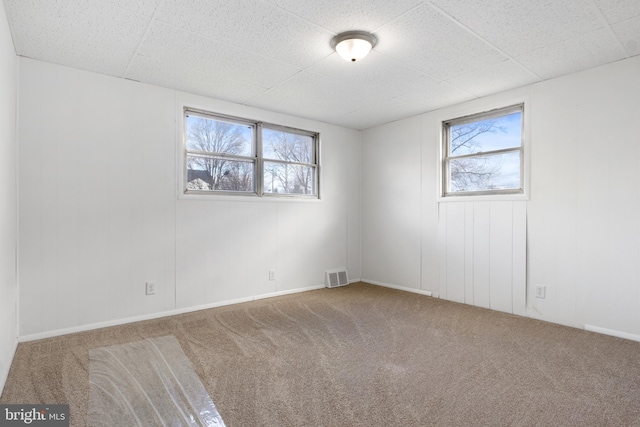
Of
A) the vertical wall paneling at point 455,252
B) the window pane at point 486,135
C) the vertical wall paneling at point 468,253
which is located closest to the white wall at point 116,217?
the vertical wall paneling at point 455,252

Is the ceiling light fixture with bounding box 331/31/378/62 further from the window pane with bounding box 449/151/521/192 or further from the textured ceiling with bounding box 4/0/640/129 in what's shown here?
the window pane with bounding box 449/151/521/192

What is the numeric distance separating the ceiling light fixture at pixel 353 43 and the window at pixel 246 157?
189cm

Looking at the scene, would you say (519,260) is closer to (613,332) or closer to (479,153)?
(613,332)

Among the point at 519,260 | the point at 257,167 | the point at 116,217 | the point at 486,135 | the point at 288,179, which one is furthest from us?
the point at 288,179

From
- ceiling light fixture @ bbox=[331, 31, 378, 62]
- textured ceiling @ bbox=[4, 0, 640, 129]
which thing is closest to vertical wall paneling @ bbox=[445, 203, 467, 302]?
textured ceiling @ bbox=[4, 0, 640, 129]

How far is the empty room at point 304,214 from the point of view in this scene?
206 cm

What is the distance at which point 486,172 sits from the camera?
3850 mm

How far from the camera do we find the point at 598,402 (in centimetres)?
188

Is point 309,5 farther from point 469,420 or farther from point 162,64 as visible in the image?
point 469,420

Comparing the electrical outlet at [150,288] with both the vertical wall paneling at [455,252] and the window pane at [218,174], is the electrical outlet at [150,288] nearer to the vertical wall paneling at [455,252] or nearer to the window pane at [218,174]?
the window pane at [218,174]

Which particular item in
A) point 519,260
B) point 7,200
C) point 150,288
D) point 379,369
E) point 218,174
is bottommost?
point 379,369

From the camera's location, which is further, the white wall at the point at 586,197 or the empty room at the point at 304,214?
the white wall at the point at 586,197

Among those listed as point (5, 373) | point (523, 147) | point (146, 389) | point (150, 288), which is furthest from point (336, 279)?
point (5, 373)

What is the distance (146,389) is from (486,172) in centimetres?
378
